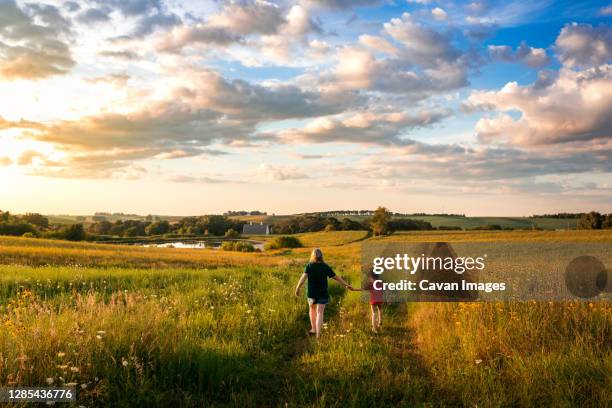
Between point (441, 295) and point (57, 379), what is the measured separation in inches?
487

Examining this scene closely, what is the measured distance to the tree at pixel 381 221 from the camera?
3617 inches

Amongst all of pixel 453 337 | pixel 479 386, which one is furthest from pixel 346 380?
pixel 453 337

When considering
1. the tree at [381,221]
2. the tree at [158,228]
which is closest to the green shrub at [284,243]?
the tree at [381,221]

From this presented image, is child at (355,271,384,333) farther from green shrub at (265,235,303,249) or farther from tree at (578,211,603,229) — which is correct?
green shrub at (265,235,303,249)

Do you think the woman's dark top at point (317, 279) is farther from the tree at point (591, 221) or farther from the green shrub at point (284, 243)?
the green shrub at point (284, 243)

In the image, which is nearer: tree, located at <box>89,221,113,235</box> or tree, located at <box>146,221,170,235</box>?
tree, located at <box>89,221,113,235</box>

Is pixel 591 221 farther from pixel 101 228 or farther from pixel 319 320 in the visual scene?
pixel 101 228

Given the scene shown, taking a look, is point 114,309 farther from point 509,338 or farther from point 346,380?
point 509,338

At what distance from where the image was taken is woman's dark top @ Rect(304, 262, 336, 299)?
1075 cm

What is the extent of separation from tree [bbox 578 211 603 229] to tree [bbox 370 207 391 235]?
3543 centimetres

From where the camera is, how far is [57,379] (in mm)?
6125

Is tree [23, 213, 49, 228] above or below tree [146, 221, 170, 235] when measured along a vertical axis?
above

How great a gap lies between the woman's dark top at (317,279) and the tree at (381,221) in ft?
270

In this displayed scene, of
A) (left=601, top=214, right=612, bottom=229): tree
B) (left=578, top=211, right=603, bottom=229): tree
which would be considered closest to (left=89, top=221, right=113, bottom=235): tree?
(left=578, top=211, right=603, bottom=229): tree
